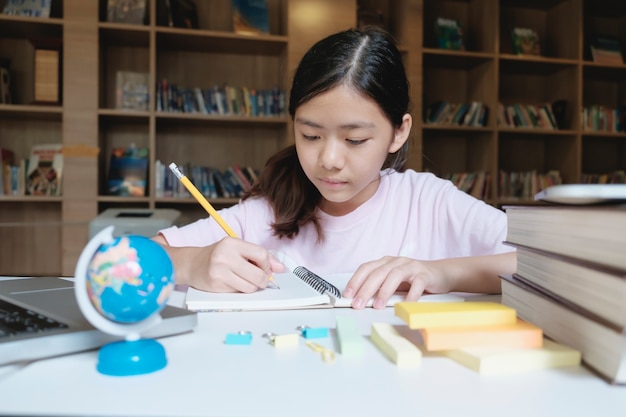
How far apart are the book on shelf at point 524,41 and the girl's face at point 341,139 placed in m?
3.04

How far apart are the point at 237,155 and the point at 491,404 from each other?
3151mm

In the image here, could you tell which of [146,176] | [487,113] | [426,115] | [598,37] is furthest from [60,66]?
[598,37]

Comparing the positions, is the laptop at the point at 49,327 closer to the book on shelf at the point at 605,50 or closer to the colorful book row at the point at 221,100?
the colorful book row at the point at 221,100

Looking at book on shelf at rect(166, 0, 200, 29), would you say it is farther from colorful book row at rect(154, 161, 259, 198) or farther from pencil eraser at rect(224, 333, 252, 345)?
pencil eraser at rect(224, 333, 252, 345)

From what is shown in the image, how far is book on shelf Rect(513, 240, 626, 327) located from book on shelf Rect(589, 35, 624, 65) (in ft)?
12.1

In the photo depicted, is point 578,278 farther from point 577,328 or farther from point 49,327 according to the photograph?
point 49,327

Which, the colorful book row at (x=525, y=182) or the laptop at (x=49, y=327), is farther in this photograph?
the colorful book row at (x=525, y=182)

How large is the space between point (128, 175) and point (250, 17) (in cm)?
118

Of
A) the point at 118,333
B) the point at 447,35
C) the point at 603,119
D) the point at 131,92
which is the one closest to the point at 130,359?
the point at 118,333

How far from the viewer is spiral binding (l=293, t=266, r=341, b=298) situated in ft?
2.59

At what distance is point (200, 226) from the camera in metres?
1.22

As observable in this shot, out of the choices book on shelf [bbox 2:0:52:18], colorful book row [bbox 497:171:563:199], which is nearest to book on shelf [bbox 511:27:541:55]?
colorful book row [bbox 497:171:563:199]

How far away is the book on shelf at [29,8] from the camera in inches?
114

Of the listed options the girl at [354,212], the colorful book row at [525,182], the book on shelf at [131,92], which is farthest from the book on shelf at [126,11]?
the colorful book row at [525,182]
